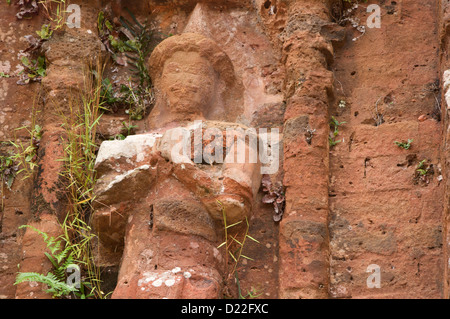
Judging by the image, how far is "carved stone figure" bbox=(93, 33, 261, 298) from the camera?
489 centimetres

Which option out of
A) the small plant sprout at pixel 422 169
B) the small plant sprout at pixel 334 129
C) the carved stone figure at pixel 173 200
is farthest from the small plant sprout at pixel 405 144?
the carved stone figure at pixel 173 200

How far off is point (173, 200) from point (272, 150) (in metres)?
0.92

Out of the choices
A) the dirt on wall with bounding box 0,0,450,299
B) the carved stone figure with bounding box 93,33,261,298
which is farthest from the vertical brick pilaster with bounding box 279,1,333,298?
the carved stone figure with bounding box 93,33,261,298

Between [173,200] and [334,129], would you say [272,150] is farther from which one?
[173,200]

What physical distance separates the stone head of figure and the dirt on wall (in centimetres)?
1

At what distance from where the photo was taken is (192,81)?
19.1 feet

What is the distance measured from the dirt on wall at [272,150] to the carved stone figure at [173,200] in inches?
0.4

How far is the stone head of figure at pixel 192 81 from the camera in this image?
5.78 meters

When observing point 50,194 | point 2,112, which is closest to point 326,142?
point 50,194

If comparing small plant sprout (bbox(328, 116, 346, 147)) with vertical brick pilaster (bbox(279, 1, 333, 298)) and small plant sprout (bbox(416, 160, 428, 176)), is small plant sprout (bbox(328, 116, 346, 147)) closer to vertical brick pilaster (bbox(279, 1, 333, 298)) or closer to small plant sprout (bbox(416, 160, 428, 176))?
vertical brick pilaster (bbox(279, 1, 333, 298))

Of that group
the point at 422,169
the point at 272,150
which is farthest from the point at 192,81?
the point at 422,169

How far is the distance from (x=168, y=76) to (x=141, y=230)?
134cm

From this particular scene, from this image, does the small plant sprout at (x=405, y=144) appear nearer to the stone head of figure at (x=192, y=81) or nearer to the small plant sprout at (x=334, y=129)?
the small plant sprout at (x=334, y=129)

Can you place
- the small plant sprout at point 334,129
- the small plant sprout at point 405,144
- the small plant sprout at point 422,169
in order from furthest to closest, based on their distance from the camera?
the small plant sprout at point 334,129 < the small plant sprout at point 405,144 < the small plant sprout at point 422,169
